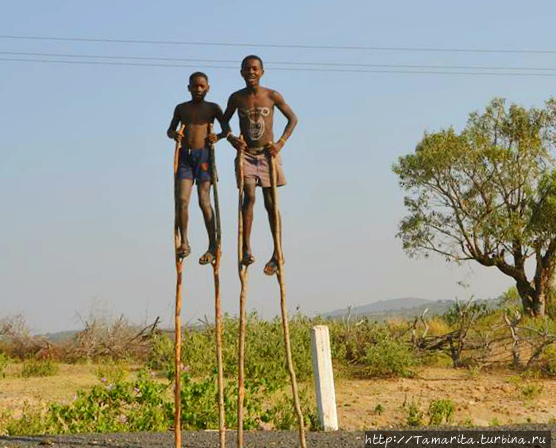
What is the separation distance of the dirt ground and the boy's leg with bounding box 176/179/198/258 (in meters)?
4.13

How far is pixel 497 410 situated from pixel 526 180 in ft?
43.1

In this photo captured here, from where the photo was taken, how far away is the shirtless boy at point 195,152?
6.40 meters

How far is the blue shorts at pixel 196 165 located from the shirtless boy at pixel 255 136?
239 millimetres

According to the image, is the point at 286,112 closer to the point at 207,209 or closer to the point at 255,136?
the point at 255,136

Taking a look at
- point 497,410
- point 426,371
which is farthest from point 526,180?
point 497,410

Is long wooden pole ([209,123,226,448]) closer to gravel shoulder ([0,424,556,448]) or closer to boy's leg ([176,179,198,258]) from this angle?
boy's leg ([176,179,198,258])

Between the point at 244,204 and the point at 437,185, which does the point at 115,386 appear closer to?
the point at 244,204

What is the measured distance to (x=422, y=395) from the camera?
1221 cm

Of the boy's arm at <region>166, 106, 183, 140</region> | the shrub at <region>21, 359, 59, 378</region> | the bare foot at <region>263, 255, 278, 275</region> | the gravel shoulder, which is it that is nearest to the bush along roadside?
the gravel shoulder

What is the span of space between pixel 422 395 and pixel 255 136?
6.92 m

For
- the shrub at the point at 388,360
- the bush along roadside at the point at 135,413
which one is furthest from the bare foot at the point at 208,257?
the shrub at the point at 388,360

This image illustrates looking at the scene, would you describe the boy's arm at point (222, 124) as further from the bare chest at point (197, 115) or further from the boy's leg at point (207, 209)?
the boy's leg at point (207, 209)

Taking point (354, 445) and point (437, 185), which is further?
point (437, 185)

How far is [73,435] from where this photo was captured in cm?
763
